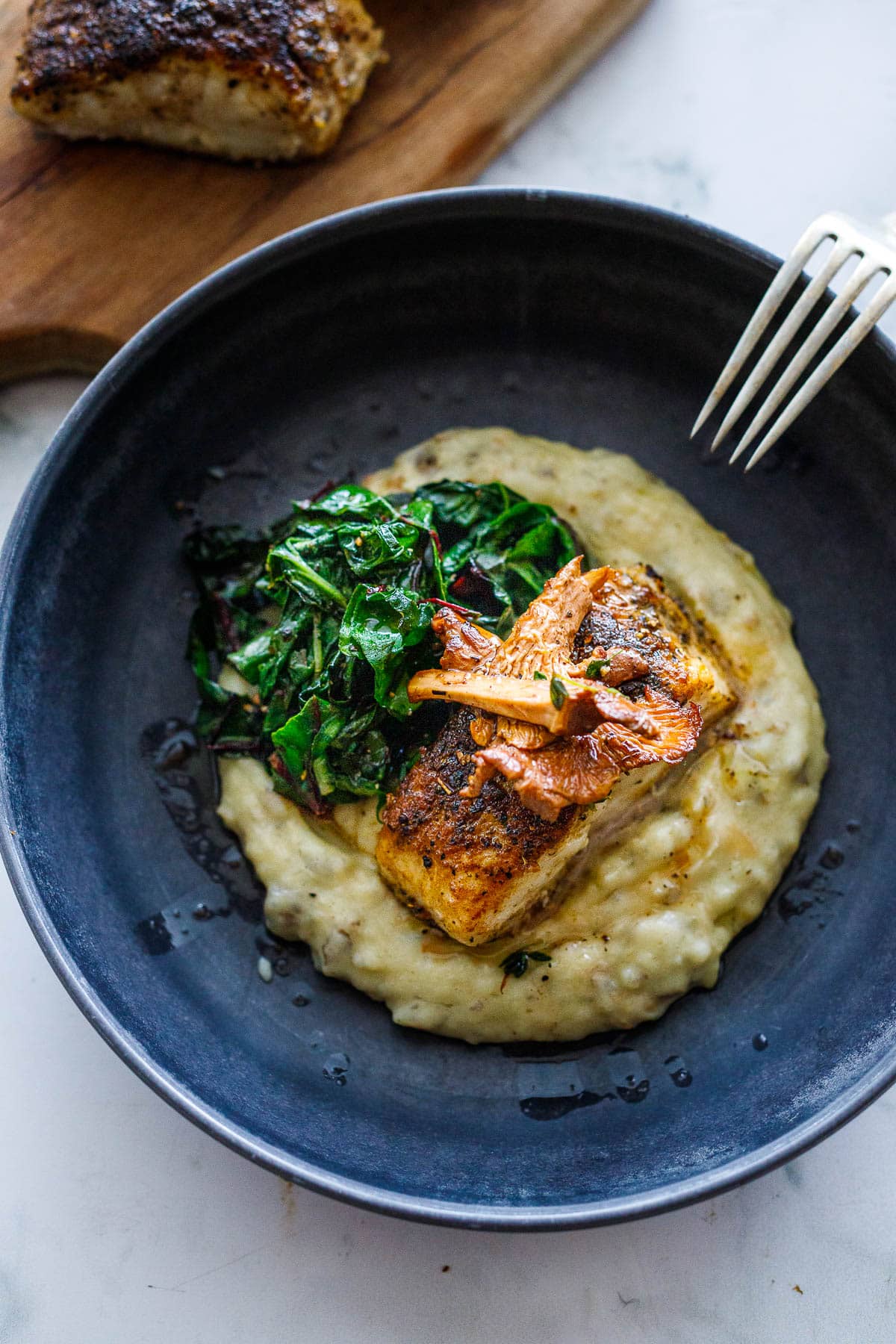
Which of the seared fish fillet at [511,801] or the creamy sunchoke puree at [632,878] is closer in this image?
the seared fish fillet at [511,801]

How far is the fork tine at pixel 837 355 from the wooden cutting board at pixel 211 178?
189cm

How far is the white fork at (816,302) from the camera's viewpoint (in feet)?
13.3

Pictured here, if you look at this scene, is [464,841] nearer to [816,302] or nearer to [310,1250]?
[310,1250]

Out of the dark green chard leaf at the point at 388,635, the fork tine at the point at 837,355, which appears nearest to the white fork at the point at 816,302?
the fork tine at the point at 837,355

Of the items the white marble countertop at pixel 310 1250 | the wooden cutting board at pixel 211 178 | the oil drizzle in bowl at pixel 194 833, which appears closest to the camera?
the white marble countertop at pixel 310 1250

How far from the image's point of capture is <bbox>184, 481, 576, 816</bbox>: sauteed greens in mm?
4160

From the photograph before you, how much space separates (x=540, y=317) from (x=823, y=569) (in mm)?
1669

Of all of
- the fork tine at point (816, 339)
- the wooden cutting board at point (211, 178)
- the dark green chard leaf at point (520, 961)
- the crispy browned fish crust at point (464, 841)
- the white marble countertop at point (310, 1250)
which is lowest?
the white marble countertop at point (310, 1250)

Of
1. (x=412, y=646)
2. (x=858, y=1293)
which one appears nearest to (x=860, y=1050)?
(x=858, y=1293)

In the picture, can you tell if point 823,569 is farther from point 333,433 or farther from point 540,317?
point 333,433

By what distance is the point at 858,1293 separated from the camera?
429 cm

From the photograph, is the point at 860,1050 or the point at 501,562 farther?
the point at 501,562

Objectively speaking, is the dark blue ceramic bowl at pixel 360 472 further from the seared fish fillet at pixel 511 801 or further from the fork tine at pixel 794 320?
the seared fish fillet at pixel 511 801

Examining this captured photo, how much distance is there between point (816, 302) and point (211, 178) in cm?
267
